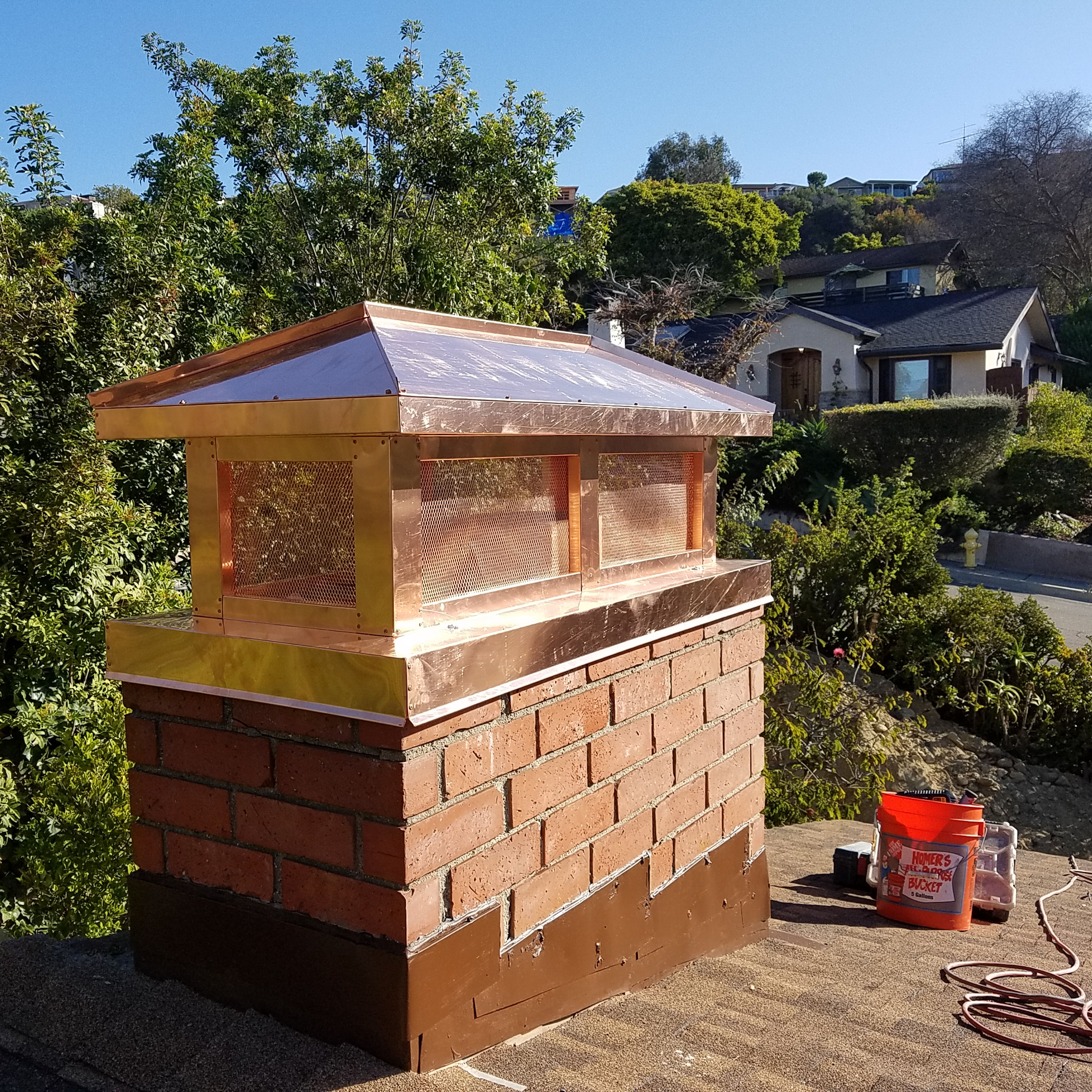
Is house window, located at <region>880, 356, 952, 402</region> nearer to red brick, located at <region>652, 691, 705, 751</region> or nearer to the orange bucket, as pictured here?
the orange bucket

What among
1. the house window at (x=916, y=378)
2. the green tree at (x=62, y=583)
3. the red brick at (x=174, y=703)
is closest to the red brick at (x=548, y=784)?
the red brick at (x=174, y=703)

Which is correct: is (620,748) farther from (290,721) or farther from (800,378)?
(800,378)

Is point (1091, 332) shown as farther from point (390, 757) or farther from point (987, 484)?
point (390, 757)

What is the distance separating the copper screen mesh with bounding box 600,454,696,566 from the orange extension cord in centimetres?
153

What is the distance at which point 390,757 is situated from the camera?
A: 1.80m

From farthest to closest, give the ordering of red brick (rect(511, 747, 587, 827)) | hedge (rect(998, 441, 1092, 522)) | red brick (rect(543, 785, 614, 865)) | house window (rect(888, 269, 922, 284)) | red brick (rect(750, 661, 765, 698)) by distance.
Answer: house window (rect(888, 269, 922, 284)), hedge (rect(998, 441, 1092, 522)), red brick (rect(750, 661, 765, 698)), red brick (rect(543, 785, 614, 865)), red brick (rect(511, 747, 587, 827))

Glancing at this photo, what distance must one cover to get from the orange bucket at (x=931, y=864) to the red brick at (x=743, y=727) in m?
1.36

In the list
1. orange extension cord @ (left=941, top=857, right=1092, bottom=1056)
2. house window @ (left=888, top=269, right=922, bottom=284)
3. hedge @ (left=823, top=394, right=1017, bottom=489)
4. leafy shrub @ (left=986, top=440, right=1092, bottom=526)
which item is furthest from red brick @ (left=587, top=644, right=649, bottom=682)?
house window @ (left=888, top=269, right=922, bottom=284)

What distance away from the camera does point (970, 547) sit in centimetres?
1716

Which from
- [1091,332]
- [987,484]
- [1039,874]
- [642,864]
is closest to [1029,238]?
[1091,332]

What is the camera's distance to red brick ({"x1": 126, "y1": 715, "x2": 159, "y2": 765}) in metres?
2.13

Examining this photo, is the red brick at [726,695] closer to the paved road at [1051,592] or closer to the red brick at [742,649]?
the red brick at [742,649]

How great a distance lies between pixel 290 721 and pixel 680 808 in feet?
3.99

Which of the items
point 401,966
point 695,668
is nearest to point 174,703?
point 401,966
